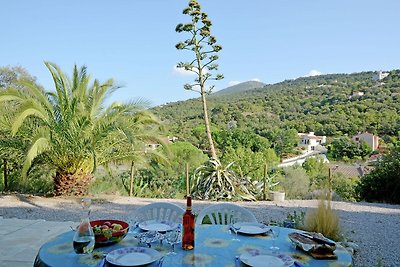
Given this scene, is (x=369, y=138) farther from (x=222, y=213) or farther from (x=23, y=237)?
(x=23, y=237)

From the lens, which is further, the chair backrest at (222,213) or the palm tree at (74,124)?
the palm tree at (74,124)

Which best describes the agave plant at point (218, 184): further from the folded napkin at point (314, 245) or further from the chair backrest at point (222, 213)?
the folded napkin at point (314, 245)

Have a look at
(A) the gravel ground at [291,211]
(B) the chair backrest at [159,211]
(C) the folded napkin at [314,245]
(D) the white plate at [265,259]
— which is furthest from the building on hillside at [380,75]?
(D) the white plate at [265,259]

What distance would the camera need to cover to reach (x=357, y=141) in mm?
16750

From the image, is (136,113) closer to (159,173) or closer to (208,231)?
(159,173)

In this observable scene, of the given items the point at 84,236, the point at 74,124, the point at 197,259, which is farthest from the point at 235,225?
the point at 74,124

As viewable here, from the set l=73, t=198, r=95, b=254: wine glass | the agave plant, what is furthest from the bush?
l=73, t=198, r=95, b=254: wine glass

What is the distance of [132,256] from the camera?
1.69 metres

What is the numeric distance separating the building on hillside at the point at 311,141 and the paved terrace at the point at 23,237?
16924 millimetres

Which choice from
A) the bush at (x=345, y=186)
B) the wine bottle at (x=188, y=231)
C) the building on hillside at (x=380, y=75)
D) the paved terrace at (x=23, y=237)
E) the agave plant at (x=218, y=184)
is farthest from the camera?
the building on hillside at (x=380, y=75)

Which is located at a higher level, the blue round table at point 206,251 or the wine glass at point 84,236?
the wine glass at point 84,236

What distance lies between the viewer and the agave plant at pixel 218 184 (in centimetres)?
798

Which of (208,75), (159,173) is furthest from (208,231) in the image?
(208,75)

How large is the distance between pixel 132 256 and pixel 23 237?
302 centimetres
